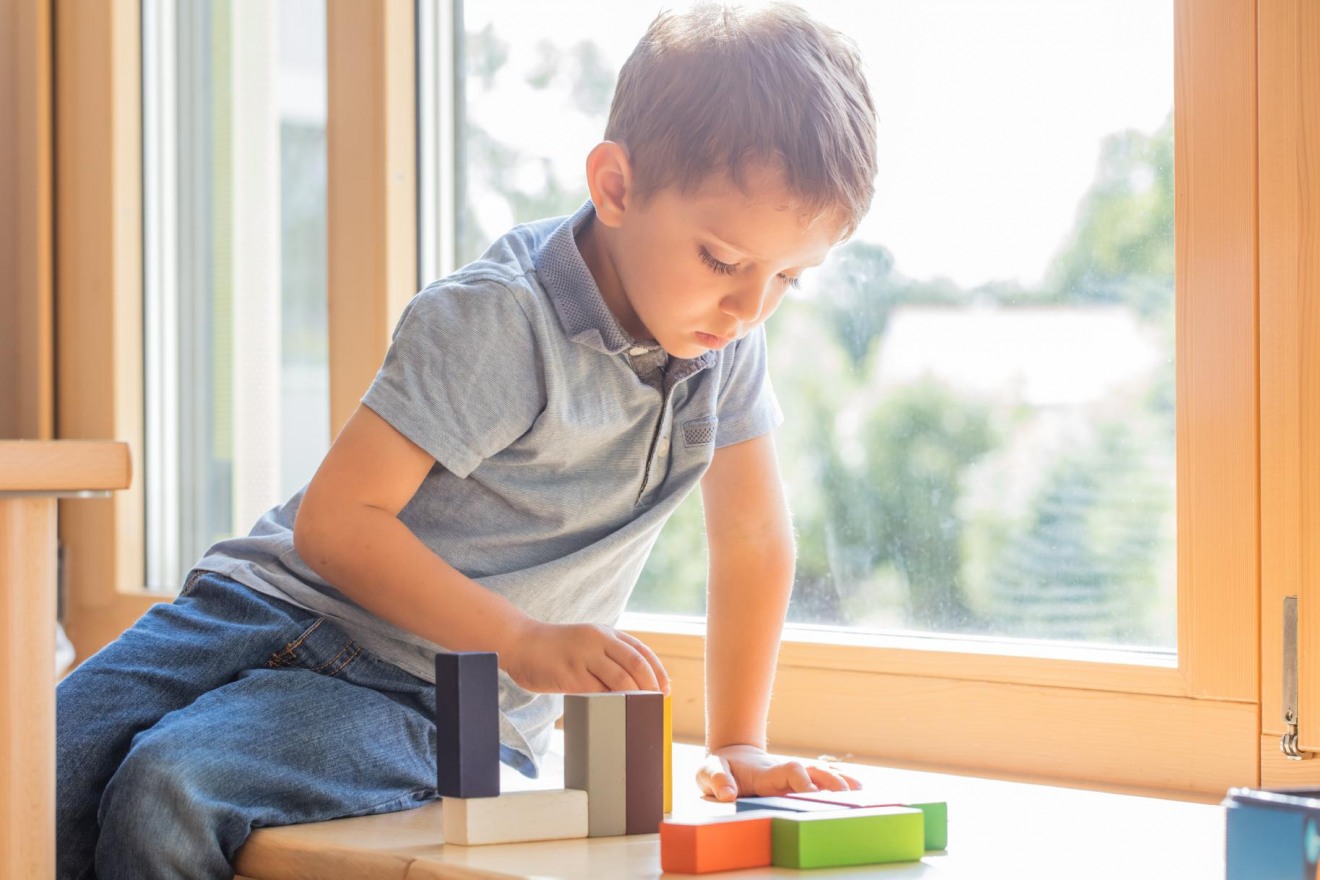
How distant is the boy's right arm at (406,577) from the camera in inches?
32.0

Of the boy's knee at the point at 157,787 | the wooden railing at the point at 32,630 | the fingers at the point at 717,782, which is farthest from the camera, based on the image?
the fingers at the point at 717,782

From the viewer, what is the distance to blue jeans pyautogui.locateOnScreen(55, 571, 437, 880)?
817 millimetres

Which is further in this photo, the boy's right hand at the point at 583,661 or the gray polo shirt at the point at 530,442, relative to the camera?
the gray polo shirt at the point at 530,442

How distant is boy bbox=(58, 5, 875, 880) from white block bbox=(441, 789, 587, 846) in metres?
0.07

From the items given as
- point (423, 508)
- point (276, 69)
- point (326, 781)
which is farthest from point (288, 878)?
point (276, 69)

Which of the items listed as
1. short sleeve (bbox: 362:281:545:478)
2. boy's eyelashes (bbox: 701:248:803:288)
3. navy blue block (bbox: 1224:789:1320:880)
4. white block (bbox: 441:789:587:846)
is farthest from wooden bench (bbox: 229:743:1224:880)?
boy's eyelashes (bbox: 701:248:803:288)

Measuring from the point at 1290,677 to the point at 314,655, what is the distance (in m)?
0.69

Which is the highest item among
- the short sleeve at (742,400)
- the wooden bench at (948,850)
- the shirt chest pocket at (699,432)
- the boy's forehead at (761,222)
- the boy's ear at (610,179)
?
the boy's ear at (610,179)

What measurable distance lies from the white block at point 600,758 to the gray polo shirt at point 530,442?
0.65 ft

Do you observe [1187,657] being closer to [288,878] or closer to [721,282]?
[721,282]

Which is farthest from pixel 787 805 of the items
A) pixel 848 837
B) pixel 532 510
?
pixel 532 510

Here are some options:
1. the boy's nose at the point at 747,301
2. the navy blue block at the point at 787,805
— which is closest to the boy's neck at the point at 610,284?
the boy's nose at the point at 747,301

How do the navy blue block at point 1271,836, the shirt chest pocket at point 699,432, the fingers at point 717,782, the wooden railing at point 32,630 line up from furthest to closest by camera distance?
the shirt chest pocket at point 699,432 → the fingers at point 717,782 → the wooden railing at point 32,630 → the navy blue block at point 1271,836

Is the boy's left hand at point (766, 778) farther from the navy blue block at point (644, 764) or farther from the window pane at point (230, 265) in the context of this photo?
the window pane at point (230, 265)
